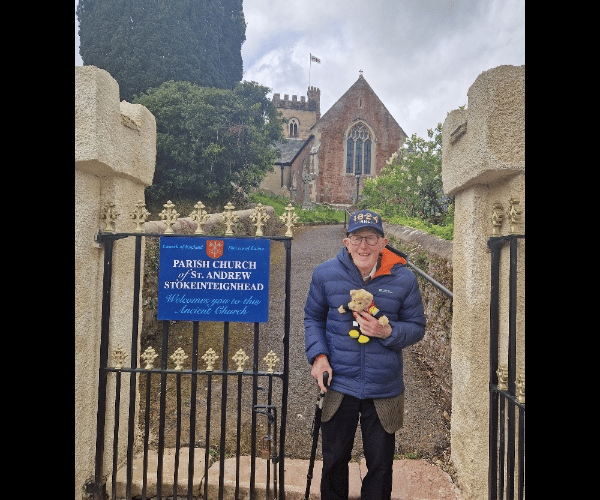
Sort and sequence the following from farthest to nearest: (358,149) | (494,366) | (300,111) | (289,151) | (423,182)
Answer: (300,111), (289,151), (358,149), (423,182), (494,366)

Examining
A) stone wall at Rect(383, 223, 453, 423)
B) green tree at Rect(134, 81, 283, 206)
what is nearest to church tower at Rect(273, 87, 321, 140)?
green tree at Rect(134, 81, 283, 206)

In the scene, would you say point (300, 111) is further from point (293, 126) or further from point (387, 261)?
point (387, 261)

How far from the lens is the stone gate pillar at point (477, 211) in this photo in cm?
243

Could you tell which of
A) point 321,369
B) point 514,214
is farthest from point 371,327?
point 514,214

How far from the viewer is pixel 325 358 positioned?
246 centimetres

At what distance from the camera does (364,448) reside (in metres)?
2.51

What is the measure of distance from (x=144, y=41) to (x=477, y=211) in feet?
69.4

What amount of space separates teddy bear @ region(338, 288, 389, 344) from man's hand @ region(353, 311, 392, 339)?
24 millimetres

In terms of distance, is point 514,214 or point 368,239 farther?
point 368,239

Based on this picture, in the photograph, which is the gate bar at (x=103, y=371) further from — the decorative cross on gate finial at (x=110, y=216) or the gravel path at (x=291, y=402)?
the gravel path at (x=291, y=402)

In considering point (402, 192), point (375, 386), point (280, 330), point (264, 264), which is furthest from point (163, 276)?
point (402, 192)

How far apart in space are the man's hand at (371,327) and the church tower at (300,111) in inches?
1687

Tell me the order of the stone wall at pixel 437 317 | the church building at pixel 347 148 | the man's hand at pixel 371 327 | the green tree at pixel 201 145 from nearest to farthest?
the man's hand at pixel 371 327, the stone wall at pixel 437 317, the green tree at pixel 201 145, the church building at pixel 347 148

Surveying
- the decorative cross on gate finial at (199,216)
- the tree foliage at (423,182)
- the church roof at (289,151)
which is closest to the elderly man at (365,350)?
the decorative cross on gate finial at (199,216)
